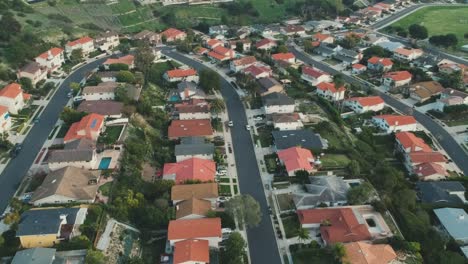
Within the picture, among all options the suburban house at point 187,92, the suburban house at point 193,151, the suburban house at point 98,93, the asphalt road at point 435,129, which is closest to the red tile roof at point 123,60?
the suburban house at point 98,93

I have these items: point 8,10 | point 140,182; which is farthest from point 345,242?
point 8,10

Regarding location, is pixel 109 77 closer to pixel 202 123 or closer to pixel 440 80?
pixel 202 123

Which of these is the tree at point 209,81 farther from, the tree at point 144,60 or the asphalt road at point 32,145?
the asphalt road at point 32,145

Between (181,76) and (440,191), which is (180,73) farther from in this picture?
(440,191)

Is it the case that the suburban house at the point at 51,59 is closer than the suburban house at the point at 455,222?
No

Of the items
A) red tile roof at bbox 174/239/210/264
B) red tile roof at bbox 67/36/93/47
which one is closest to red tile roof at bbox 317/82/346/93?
red tile roof at bbox 174/239/210/264

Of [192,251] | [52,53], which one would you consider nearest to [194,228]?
[192,251]
